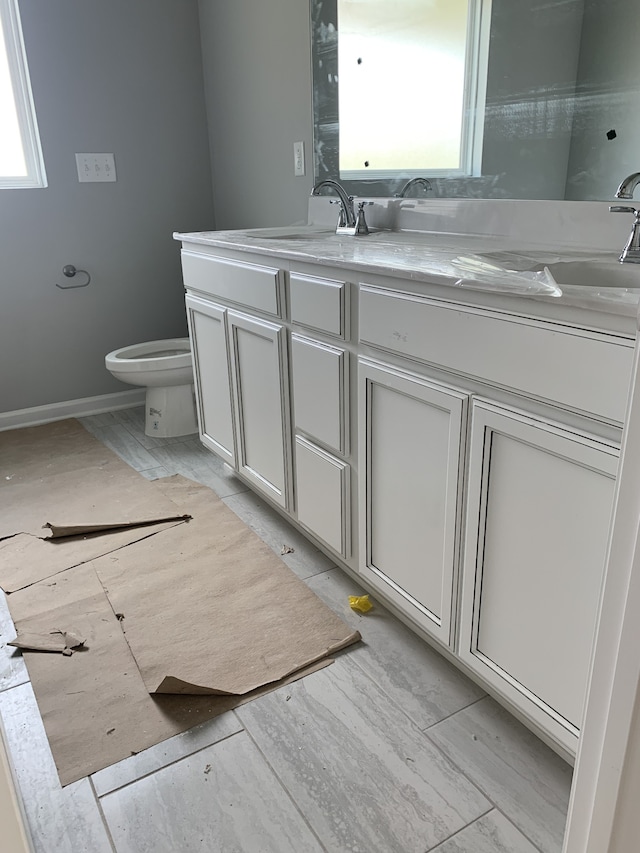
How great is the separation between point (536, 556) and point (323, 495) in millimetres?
711

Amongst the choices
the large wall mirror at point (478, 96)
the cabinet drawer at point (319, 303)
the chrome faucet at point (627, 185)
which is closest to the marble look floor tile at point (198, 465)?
the cabinet drawer at point (319, 303)

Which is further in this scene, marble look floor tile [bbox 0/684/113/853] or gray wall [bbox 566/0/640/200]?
gray wall [bbox 566/0/640/200]

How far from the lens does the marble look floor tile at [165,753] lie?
1.21 meters

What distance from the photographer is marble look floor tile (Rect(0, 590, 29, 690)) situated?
57.2 inches

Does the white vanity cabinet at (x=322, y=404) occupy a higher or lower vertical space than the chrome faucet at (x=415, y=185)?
lower

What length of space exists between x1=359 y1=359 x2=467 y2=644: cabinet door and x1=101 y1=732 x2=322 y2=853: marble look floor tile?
0.44 metres

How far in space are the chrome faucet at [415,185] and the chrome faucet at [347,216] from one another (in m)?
0.13

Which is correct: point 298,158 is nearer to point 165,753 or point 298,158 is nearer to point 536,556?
point 536,556

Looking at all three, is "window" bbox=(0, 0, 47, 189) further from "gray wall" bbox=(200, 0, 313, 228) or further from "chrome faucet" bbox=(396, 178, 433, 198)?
"chrome faucet" bbox=(396, 178, 433, 198)

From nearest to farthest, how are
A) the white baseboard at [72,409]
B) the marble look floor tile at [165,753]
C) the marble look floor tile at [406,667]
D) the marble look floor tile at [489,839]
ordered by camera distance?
1. the marble look floor tile at [489,839]
2. the marble look floor tile at [165,753]
3. the marble look floor tile at [406,667]
4. the white baseboard at [72,409]

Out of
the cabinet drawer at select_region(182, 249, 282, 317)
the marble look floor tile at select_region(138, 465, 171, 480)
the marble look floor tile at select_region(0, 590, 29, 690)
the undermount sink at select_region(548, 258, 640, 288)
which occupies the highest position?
the undermount sink at select_region(548, 258, 640, 288)

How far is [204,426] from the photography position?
95.0 inches

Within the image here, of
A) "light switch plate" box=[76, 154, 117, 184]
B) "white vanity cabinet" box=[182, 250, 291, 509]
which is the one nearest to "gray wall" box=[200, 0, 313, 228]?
"light switch plate" box=[76, 154, 117, 184]

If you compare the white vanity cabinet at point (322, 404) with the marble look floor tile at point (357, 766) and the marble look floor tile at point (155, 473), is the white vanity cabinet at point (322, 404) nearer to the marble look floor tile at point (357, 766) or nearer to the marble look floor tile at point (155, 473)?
the marble look floor tile at point (357, 766)
